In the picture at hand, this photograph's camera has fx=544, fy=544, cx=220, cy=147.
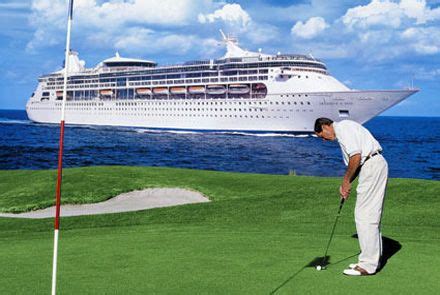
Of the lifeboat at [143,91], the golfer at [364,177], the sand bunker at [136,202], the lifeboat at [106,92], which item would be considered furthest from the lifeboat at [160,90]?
the golfer at [364,177]

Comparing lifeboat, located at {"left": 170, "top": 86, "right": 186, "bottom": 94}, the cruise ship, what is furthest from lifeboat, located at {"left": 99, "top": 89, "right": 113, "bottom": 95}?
lifeboat, located at {"left": 170, "top": 86, "right": 186, "bottom": 94}

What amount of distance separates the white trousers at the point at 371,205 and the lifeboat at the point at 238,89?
63.7m

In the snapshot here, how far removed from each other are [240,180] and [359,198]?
14.5 metres

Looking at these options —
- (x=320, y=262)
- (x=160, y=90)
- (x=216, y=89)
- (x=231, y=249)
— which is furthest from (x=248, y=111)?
(x=320, y=262)

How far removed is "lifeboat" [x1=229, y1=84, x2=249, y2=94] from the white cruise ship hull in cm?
148

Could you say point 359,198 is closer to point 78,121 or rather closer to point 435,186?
point 435,186

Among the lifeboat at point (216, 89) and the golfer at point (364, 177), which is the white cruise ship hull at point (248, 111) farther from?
the golfer at point (364, 177)

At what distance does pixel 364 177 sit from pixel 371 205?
0.31 m

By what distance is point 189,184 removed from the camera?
19672 millimetres

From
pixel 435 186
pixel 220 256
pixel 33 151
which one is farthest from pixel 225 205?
pixel 33 151

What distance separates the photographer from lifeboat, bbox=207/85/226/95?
7227cm

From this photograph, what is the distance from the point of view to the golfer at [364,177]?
5750mm

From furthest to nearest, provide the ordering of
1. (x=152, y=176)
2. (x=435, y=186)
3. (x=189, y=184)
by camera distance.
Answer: (x=152, y=176), (x=189, y=184), (x=435, y=186)

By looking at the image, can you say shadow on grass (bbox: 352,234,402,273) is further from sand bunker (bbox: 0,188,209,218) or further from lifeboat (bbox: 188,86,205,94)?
lifeboat (bbox: 188,86,205,94)
